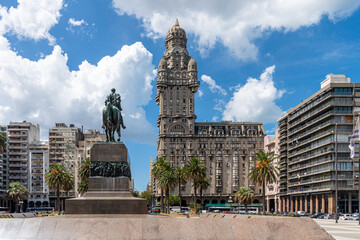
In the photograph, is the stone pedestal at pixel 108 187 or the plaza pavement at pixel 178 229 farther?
the stone pedestal at pixel 108 187

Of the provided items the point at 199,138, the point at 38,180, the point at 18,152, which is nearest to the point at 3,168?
the point at 18,152

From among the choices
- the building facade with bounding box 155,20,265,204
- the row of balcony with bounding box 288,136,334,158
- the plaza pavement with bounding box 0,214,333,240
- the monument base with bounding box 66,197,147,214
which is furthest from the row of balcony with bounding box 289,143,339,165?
the plaza pavement with bounding box 0,214,333,240

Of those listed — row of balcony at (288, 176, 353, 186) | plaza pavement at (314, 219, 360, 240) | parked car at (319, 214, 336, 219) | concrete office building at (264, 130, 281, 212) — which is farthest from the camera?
concrete office building at (264, 130, 281, 212)

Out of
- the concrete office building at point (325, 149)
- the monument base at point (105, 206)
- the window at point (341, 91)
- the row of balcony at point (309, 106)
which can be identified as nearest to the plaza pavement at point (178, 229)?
the monument base at point (105, 206)

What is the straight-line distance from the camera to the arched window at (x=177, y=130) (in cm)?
15175

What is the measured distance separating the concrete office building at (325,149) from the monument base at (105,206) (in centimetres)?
6337

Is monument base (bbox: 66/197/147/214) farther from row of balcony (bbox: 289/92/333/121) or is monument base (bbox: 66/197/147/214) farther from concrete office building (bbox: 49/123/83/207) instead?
concrete office building (bbox: 49/123/83/207)

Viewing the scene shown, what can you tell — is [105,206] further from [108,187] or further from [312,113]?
[312,113]

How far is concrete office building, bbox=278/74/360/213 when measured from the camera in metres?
91.1

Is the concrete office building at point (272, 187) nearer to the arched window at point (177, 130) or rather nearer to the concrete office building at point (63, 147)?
the arched window at point (177, 130)

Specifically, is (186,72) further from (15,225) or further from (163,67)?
(15,225)

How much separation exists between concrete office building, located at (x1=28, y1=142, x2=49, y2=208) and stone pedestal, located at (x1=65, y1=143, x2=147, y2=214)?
122 meters

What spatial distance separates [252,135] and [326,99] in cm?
6015

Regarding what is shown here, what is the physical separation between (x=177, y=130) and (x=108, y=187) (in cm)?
12162
